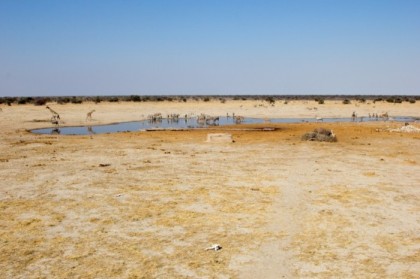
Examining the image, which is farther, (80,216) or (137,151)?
(137,151)

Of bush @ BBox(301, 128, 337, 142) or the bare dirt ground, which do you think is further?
bush @ BBox(301, 128, 337, 142)

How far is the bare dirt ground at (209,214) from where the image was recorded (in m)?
7.83

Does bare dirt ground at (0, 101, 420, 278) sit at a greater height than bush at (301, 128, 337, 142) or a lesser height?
lesser

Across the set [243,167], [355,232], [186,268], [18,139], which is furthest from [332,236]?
[18,139]

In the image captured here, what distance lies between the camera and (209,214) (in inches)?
427

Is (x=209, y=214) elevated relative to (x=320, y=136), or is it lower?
lower

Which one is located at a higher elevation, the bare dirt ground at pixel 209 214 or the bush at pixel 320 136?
the bush at pixel 320 136

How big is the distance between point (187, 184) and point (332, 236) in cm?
586

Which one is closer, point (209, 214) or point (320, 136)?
point (209, 214)

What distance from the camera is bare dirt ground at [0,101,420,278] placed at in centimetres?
783

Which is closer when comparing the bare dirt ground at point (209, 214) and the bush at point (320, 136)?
the bare dirt ground at point (209, 214)

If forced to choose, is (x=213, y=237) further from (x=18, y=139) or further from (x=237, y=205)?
(x=18, y=139)

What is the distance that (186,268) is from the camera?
7.68m

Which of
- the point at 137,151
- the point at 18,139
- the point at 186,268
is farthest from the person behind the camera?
the point at 18,139
